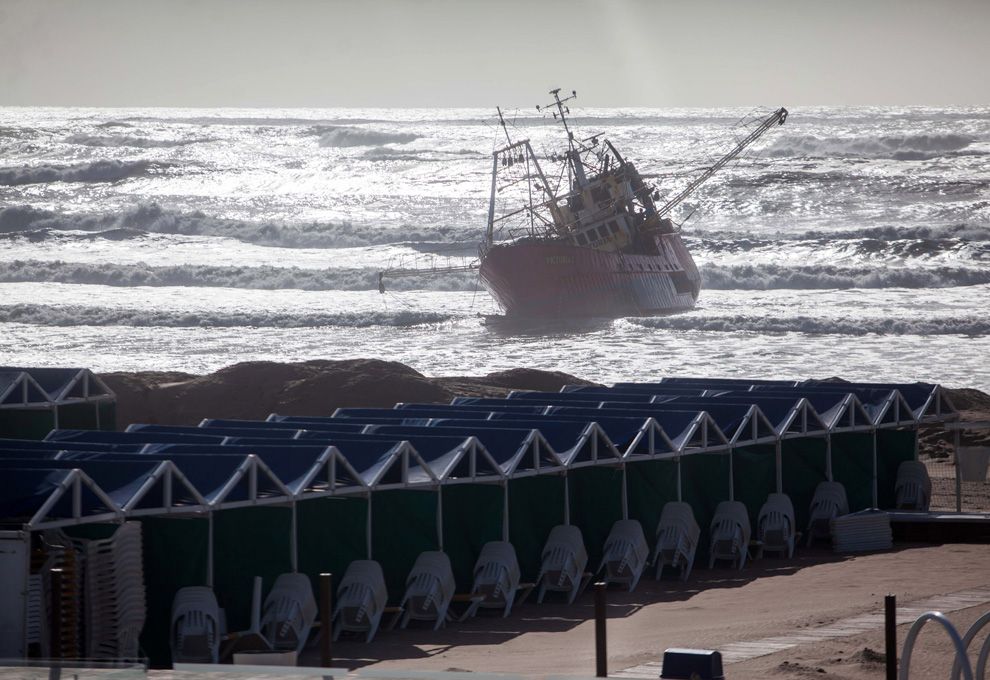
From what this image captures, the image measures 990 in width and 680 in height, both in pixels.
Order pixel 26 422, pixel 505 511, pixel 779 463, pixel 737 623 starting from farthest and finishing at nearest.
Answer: pixel 26 422 → pixel 779 463 → pixel 505 511 → pixel 737 623

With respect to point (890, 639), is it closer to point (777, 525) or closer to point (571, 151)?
point (777, 525)

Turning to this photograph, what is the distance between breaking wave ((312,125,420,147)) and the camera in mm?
106062

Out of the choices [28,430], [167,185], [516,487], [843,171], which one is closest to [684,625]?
[516,487]

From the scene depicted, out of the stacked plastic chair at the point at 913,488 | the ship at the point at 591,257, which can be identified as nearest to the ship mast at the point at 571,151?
the ship at the point at 591,257

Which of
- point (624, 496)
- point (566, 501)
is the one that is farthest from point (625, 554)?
point (566, 501)

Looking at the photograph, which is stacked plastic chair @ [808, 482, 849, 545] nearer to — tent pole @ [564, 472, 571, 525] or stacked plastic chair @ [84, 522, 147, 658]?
tent pole @ [564, 472, 571, 525]

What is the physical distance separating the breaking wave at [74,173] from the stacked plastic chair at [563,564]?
7984 cm

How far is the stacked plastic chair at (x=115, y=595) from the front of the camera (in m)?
12.6

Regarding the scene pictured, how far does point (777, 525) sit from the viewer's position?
19.2 meters

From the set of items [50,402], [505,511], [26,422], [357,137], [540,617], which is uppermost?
[357,137]

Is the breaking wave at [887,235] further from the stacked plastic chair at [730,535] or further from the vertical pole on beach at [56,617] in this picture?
the vertical pole on beach at [56,617]

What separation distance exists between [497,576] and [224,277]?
183 feet

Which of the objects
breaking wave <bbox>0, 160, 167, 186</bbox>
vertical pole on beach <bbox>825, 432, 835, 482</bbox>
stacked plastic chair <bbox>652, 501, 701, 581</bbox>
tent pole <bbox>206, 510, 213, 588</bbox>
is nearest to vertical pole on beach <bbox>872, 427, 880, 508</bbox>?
vertical pole on beach <bbox>825, 432, 835, 482</bbox>

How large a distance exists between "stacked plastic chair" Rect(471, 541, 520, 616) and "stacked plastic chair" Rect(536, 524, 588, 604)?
547mm
